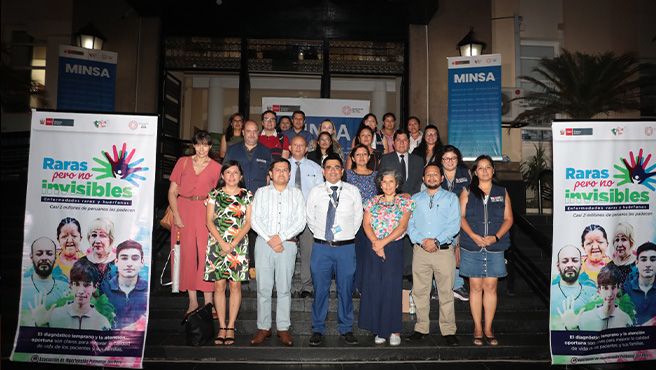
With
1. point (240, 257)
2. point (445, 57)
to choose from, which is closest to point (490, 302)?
point (240, 257)

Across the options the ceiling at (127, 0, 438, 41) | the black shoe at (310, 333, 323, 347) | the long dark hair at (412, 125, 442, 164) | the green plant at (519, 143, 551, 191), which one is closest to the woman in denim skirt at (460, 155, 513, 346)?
the long dark hair at (412, 125, 442, 164)

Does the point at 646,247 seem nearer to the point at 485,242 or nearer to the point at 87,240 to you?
the point at 485,242

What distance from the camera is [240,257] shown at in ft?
13.3

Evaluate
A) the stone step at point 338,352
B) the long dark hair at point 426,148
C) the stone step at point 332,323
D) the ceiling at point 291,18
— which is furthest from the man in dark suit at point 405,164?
the ceiling at point 291,18

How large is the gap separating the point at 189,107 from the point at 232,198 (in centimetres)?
954

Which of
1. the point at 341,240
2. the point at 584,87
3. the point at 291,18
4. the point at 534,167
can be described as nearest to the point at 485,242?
the point at 341,240

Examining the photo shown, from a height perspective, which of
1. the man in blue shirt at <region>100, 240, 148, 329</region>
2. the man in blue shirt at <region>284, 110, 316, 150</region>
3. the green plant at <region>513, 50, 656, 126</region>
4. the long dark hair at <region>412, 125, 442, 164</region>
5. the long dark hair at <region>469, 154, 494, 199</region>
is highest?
the green plant at <region>513, 50, 656, 126</region>

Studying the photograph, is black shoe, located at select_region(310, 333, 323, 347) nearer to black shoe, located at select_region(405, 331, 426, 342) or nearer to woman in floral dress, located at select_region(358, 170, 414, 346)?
woman in floral dress, located at select_region(358, 170, 414, 346)

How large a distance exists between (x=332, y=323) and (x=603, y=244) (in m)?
2.60

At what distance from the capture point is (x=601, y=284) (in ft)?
11.9

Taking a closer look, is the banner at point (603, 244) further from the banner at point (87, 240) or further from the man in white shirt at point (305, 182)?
the banner at point (87, 240)

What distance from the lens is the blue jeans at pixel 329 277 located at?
4.11 meters

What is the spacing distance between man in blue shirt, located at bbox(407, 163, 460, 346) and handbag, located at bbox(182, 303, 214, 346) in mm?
1945

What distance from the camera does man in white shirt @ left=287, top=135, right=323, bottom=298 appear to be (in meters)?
4.73
